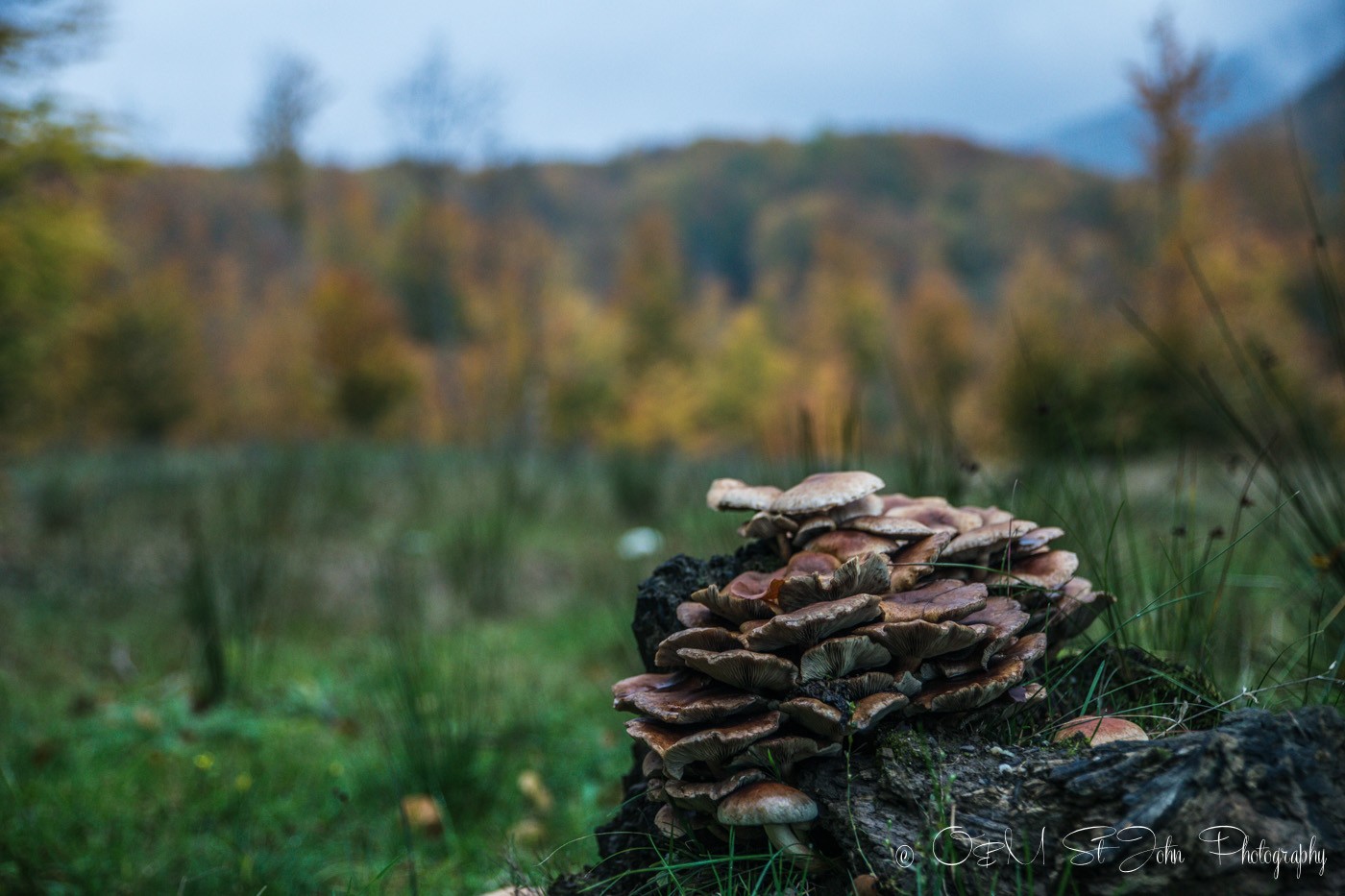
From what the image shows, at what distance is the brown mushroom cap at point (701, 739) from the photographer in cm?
Result: 118

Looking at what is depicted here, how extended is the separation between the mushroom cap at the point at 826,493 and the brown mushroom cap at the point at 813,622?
0.72ft

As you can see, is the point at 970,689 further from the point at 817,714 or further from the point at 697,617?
the point at 697,617

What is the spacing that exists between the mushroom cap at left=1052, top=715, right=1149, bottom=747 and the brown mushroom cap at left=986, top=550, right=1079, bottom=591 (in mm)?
223

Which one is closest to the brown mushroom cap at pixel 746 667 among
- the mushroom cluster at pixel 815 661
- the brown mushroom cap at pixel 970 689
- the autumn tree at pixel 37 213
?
the mushroom cluster at pixel 815 661

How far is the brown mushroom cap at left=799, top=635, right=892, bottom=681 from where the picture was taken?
1.20 m

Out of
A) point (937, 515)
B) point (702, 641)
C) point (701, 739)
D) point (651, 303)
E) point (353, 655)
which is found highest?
point (651, 303)

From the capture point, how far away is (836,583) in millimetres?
1264

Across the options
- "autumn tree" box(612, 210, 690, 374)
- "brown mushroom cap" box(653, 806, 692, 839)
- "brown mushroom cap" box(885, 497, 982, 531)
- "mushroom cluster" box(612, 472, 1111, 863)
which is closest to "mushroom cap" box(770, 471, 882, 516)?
"mushroom cluster" box(612, 472, 1111, 863)

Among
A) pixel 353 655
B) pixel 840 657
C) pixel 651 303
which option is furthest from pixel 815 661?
pixel 651 303

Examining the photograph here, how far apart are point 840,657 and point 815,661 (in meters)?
0.04

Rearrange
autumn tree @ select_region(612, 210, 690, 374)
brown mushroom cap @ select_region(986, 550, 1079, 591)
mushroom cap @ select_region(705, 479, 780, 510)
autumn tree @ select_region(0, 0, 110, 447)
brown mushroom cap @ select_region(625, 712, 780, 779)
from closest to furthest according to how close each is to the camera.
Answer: brown mushroom cap @ select_region(625, 712, 780, 779)
brown mushroom cap @ select_region(986, 550, 1079, 591)
mushroom cap @ select_region(705, 479, 780, 510)
autumn tree @ select_region(0, 0, 110, 447)
autumn tree @ select_region(612, 210, 690, 374)

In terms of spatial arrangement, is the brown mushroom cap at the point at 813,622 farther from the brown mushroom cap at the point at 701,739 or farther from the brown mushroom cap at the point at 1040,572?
the brown mushroom cap at the point at 1040,572

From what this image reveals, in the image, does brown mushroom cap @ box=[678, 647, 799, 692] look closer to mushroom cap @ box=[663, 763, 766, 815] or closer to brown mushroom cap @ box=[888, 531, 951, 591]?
mushroom cap @ box=[663, 763, 766, 815]

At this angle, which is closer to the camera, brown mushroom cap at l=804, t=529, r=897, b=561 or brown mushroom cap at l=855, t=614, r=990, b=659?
brown mushroom cap at l=855, t=614, r=990, b=659
